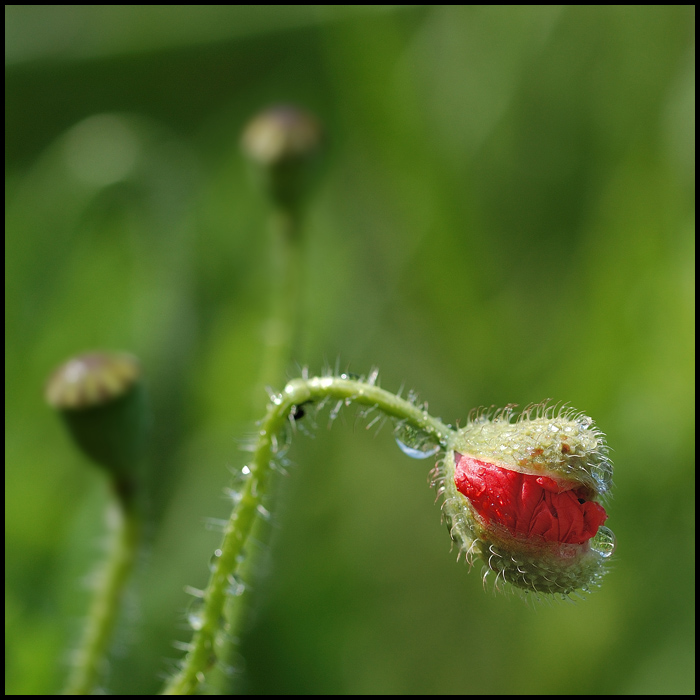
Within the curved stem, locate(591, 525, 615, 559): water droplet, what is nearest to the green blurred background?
the curved stem

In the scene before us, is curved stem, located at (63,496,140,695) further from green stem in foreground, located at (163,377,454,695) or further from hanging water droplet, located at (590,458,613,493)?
hanging water droplet, located at (590,458,613,493)

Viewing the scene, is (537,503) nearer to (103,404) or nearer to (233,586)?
(233,586)

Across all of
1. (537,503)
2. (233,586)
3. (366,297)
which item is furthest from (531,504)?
(366,297)

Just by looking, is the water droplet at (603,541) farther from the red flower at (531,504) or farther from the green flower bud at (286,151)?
the green flower bud at (286,151)

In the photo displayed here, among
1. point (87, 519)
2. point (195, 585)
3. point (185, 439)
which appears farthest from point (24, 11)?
point (195, 585)

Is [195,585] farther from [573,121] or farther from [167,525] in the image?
[573,121]

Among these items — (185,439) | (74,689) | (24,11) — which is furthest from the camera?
(24,11)
